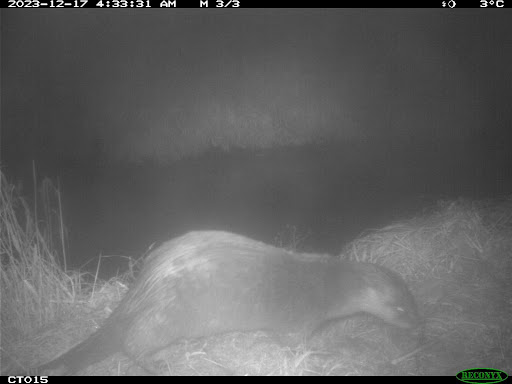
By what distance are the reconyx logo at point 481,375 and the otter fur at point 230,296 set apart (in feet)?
1.71

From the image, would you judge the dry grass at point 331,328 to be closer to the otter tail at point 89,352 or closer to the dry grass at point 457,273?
the dry grass at point 457,273

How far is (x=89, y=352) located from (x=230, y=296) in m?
1.02

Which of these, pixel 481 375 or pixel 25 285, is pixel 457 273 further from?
pixel 25 285

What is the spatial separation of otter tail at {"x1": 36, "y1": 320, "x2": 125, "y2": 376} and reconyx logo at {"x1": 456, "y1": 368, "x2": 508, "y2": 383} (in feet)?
7.71

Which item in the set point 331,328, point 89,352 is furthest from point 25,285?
point 331,328

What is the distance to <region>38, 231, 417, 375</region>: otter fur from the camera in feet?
9.39

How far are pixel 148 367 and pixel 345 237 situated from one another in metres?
4.37

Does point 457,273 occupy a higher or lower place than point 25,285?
lower

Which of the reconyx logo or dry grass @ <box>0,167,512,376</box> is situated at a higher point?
dry grass @ <box>0,167,512,376</box>

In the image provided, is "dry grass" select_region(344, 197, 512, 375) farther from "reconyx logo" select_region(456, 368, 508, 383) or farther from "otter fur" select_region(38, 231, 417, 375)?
"otter fur" select_region(38, 231, 417, 375)

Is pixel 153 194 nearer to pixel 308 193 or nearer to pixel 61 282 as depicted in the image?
pixel 308 193

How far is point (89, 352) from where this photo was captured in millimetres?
2775

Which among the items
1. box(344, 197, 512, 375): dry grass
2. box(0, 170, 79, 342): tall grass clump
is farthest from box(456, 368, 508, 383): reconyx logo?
box(0, 170, 79, 342): tall grass clump
